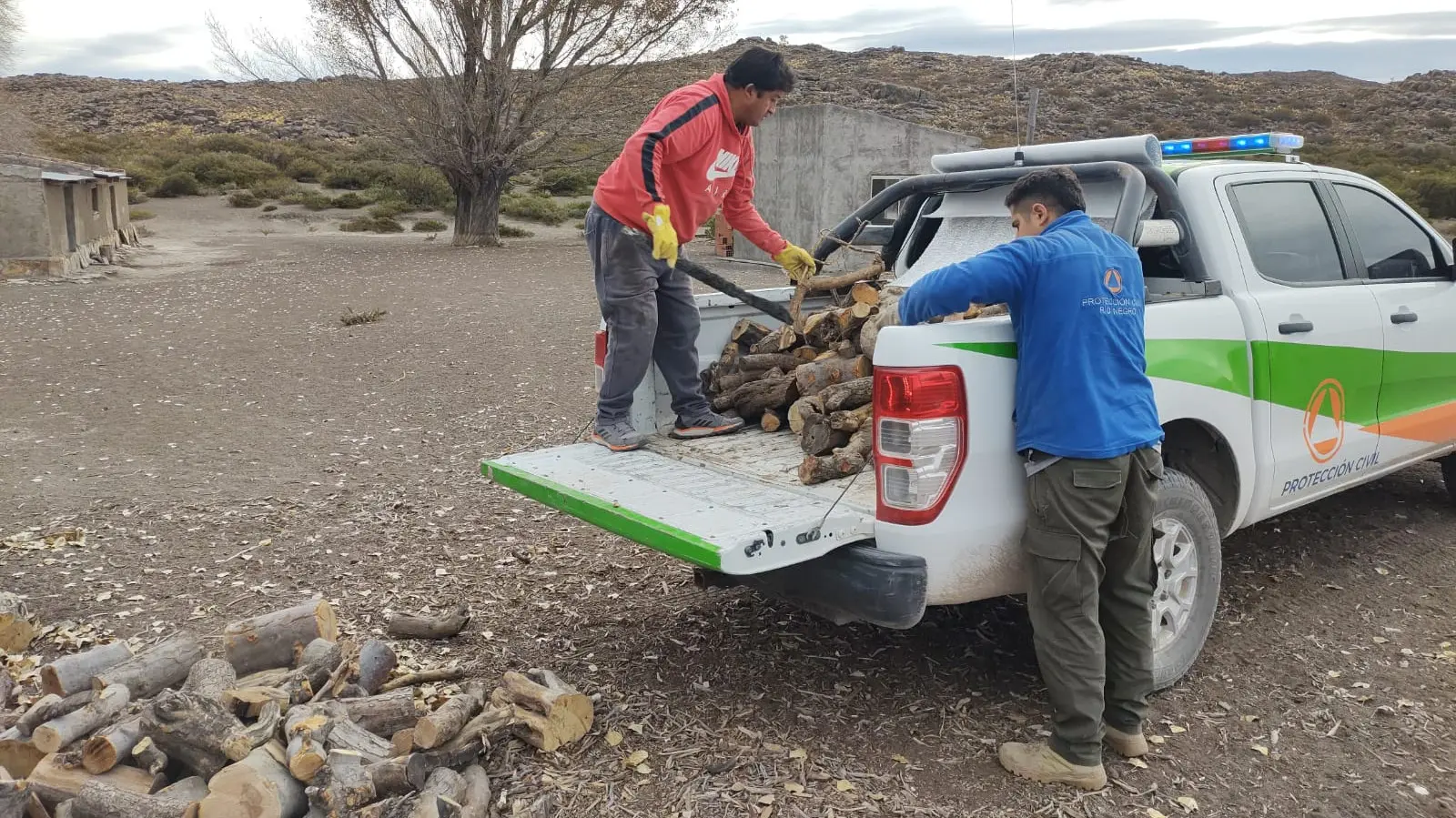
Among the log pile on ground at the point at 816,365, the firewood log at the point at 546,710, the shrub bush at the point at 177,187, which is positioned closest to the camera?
the firewood log at the point at 546,710

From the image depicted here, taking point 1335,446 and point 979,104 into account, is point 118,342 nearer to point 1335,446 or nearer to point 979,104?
point 1335,446

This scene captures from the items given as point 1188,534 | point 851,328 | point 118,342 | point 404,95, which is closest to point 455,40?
point 404,95

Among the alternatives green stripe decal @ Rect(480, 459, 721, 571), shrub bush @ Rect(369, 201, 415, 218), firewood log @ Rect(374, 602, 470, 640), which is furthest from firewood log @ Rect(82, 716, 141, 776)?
shrub bush @ Rect(369, 201, 415, 218)

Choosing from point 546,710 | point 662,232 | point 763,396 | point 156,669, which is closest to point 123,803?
point 156,669

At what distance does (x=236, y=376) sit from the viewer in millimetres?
10219

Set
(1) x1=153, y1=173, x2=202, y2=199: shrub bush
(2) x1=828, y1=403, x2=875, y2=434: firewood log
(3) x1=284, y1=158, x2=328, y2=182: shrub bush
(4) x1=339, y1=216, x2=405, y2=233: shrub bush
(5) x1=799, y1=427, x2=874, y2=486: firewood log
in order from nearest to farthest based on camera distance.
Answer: (5) x1=799, y1=427, x2=874, y2=486: firewood log
(2) x1=828, y1=403, x2=875, y2=434: firewood log
(4) x1=339, y1=216, x2=405, y2=233: shrub bush
(1) x1=153, y1=173, x2=202, y2=199: shrub bush
(3) x1=284, y1=158, x2=328, y2=182: shrub bush

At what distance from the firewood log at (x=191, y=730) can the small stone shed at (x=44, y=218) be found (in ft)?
54.7

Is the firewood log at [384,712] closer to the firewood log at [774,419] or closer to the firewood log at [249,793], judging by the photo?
the firewood log at [249,793]

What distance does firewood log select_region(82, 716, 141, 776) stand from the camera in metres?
3.03

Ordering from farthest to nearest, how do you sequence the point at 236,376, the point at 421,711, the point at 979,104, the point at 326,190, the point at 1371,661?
the point at 979,104 < the point at 326,190 < the point at 236,376 < the point at 1371,661 < the point at 421,711

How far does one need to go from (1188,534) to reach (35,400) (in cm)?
898

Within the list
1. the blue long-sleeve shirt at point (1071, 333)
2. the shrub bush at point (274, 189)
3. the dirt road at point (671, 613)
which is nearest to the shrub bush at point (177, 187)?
the shrub bush at point (274, 189)

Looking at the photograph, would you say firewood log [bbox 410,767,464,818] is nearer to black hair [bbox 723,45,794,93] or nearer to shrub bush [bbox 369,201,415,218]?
black hair [bbox 723,45,794,93]

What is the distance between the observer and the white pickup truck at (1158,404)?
3.14m
